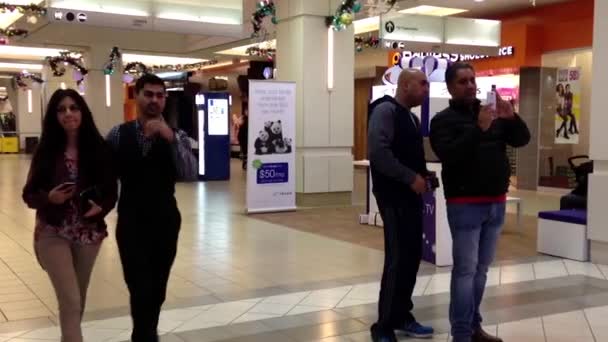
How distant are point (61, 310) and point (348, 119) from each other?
23.1 feet

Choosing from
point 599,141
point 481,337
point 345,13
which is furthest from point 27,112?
point 481,337

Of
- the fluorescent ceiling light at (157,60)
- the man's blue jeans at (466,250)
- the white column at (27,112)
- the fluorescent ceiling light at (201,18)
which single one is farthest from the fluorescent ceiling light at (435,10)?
the white column at (27,112)

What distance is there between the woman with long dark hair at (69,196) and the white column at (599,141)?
4284mm

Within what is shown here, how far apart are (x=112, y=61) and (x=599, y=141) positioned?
13286 mm

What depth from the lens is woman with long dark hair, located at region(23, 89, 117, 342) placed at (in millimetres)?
2758

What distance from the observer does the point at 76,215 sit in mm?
2801

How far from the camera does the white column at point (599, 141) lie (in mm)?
5477

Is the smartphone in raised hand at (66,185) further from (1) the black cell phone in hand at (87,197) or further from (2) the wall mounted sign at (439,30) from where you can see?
(2) the wall mounted sign at (439,30)

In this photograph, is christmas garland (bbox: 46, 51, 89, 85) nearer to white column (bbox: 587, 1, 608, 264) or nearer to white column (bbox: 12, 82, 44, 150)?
white column (bbox: 12, 82, 44, 150)

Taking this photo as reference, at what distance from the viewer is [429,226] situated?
5.54 meters

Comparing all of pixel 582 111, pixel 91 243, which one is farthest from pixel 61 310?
pixel 582 111

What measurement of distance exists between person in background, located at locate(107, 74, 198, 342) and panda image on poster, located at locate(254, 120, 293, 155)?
562 centimetres

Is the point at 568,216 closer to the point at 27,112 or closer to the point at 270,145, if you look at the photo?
the point at 270,145

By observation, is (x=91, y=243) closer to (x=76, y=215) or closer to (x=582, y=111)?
(x=76, y=215)
